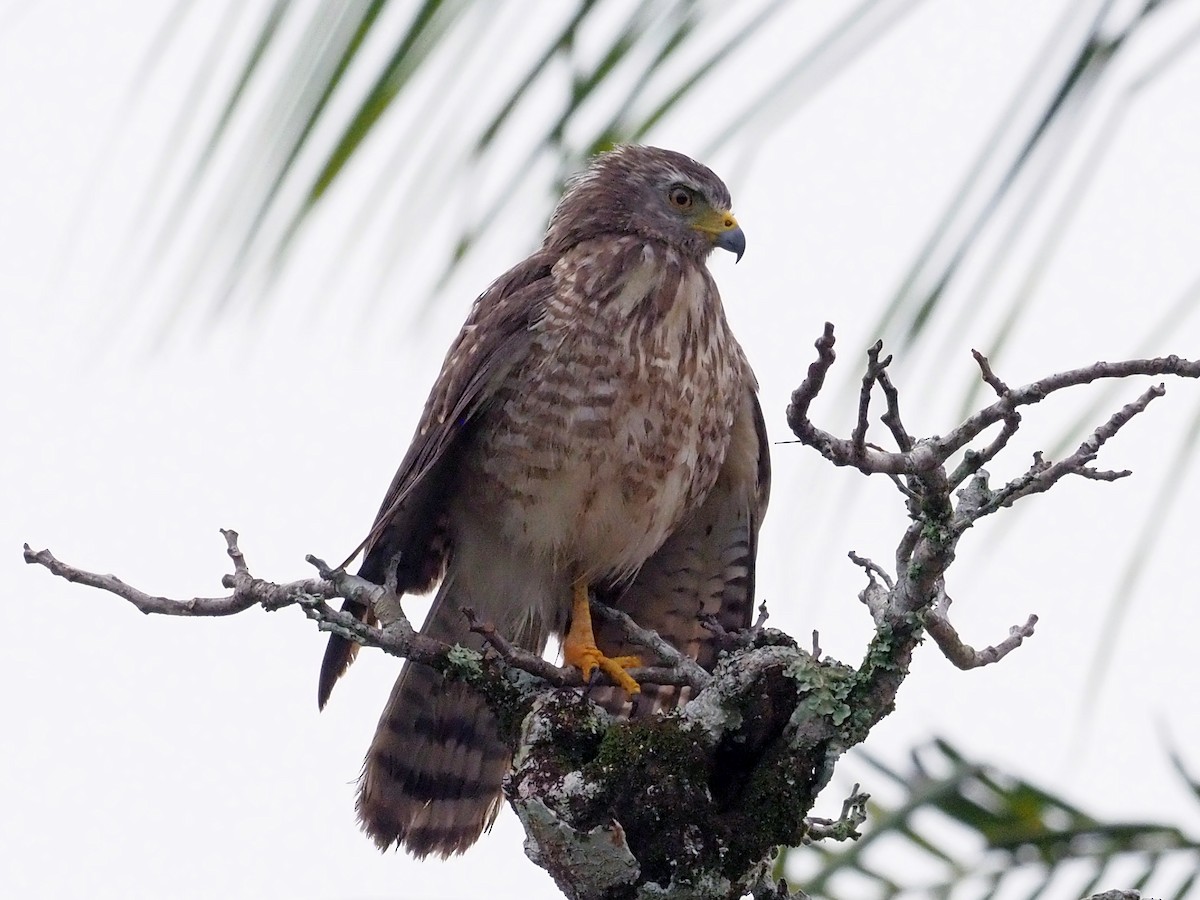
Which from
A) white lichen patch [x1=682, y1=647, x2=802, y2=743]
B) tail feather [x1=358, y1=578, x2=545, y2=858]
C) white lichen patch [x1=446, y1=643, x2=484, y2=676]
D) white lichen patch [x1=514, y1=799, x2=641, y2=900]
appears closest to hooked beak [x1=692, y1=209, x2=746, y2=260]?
tail feather [x1=358, y1=578, x2=545, y2=858]

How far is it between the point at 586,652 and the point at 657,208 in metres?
1.31

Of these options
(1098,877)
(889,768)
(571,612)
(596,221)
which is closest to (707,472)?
(571,612)

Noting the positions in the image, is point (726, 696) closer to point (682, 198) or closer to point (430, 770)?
point (430, 770)

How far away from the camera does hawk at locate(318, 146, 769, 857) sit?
3.26 metres

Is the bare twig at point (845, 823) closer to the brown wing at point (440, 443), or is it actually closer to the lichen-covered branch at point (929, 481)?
the lichen-covered branch at point (929, 481)

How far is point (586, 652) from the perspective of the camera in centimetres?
329

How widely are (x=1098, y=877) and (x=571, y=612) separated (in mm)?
1564

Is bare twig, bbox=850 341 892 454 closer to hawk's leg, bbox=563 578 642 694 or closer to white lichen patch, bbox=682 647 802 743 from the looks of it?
white lichen patch, bbox=682 647 802 743

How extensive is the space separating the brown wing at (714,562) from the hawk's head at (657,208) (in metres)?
0.50

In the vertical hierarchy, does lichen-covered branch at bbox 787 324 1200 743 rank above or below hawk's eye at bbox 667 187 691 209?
below

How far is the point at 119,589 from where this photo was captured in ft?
7.87

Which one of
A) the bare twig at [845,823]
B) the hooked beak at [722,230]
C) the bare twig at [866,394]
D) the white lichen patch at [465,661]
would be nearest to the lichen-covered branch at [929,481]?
the bare twig at [866,394]

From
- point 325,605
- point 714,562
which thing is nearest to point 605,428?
point 714,562

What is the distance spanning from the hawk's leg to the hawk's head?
3.10ft
